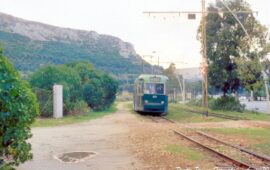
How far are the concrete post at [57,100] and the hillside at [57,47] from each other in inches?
2102

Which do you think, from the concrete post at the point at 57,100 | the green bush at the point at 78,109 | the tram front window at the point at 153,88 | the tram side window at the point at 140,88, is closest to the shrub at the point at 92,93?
the green bush at the point at 78,109

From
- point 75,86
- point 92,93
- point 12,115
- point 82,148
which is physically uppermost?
point 75,86

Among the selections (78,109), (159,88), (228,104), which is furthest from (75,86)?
(228,104)

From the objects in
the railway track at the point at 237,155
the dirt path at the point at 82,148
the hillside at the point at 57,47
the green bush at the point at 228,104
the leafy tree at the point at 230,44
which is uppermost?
the hillside at the point at 57,47

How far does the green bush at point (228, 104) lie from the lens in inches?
Result: 1828

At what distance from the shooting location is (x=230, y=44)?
45062 mm

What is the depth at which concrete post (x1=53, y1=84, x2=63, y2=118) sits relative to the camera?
31016 millimetres

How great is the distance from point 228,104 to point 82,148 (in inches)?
1341

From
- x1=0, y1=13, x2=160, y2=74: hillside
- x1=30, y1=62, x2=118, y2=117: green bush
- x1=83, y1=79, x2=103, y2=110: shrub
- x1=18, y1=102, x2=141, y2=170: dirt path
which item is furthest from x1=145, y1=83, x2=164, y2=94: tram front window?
x1=0, y1=13, x2=160, y2=74: hillside

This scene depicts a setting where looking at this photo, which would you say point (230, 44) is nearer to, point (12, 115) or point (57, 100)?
point (57, 100)

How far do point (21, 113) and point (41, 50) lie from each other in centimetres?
9953

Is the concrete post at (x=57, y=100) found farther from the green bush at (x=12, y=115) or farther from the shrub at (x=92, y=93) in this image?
the green bush at (x=12, y=115)

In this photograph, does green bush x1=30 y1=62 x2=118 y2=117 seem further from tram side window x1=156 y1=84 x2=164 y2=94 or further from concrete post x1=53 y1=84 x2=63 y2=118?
tram side window x1=156 y1=84 x2=164 y2=94

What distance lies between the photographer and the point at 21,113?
8773 millimetres
